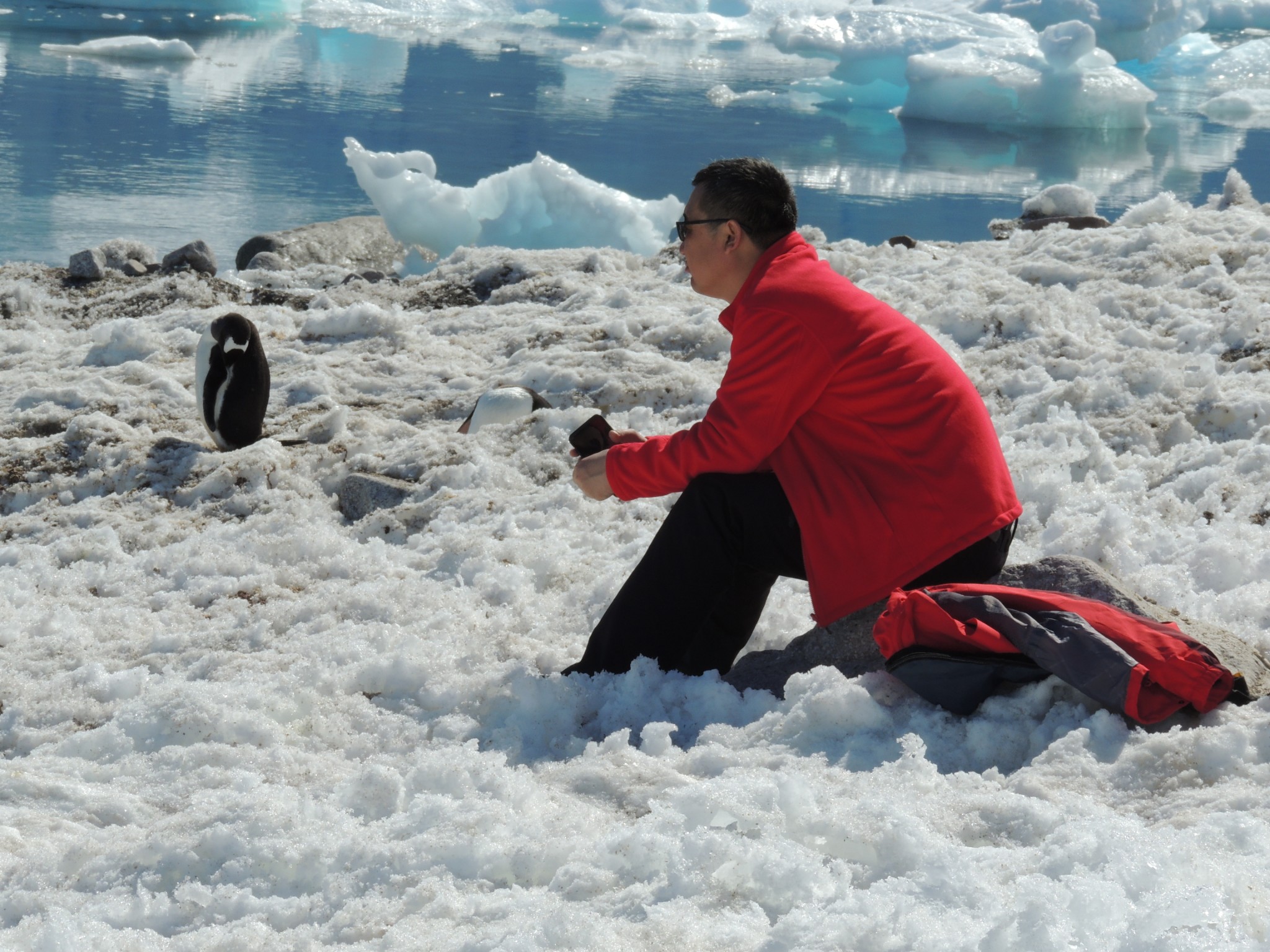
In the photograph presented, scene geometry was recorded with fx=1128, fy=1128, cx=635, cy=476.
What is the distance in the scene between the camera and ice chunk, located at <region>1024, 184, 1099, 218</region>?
781 cm

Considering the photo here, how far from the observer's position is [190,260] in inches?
283

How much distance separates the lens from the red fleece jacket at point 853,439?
2.11m

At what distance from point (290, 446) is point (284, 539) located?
37.1 inches

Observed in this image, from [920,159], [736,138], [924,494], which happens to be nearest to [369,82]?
[736,138]

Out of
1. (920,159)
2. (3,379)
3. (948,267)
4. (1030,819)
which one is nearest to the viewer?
(1030,819)

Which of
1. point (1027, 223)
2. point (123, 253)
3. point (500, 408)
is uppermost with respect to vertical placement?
point (1027, 223)

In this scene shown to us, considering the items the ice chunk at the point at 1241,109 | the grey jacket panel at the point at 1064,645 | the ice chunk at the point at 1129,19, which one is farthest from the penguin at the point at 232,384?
the ice chunk at the point at 1129,19

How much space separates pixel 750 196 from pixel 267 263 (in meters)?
6.08

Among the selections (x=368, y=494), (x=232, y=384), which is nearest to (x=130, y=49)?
(x=232, y=384)

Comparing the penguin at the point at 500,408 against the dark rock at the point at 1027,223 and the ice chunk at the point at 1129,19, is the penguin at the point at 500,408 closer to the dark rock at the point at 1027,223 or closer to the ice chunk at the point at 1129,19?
the dark rock at the point at 1027,223

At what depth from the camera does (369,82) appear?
836 inches

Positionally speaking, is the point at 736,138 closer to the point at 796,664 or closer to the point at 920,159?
the point at 920,159

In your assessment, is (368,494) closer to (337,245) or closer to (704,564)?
(704,564)

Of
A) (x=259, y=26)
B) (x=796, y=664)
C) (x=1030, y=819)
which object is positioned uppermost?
(x=259, y=26)
